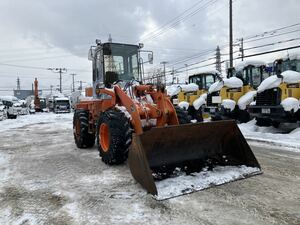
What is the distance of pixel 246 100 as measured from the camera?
13.2 metres

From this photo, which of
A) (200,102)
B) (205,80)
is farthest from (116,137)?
(205,80)

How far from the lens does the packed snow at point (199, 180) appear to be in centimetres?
430

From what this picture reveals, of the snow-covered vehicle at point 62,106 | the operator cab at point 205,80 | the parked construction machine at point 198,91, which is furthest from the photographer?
the snow-covered vehicle at point 62,106

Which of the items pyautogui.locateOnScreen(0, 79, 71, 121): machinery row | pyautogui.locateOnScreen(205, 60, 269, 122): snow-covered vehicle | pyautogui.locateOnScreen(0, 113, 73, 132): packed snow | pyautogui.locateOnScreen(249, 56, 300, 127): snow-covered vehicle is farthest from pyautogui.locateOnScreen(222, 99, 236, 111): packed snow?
pyautogui.locateOnScreen(0, 79, 71, 121): machinery row

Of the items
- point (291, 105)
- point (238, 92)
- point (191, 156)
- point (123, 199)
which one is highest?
point (238, 92)

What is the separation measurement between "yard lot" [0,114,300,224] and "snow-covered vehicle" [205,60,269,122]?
7372 millimetres

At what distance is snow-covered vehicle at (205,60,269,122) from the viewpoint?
44.5 ft

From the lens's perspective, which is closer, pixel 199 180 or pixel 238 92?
pixel 199 180

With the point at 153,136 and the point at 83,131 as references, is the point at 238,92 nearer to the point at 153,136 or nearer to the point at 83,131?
the point at 83,131

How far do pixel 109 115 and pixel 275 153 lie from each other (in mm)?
4305

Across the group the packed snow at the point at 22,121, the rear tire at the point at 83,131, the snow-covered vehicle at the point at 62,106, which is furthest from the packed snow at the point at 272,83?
the snow-covered vehicle at the point at 62,106

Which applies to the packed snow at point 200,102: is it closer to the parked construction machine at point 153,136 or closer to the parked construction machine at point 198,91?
the parked construction machine at point 198,91

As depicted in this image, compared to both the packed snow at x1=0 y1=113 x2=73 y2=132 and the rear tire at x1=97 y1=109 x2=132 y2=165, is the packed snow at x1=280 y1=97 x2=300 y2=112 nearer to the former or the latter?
the rear tire at x1=97 y1=109 x2=132 y2=165

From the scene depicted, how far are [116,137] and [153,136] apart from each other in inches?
41.0
